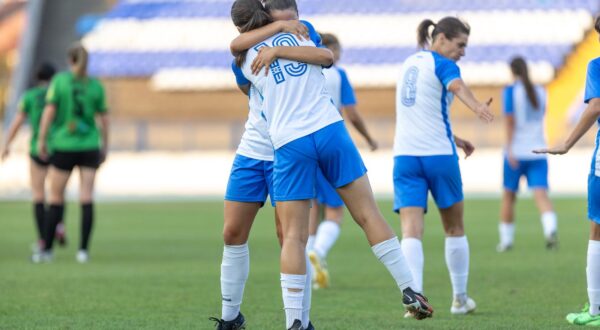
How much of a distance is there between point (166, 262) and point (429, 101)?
18.4 ft

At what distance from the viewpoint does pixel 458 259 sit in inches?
320

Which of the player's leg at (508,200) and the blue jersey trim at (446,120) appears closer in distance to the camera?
the blue jersey trim at (446,120)

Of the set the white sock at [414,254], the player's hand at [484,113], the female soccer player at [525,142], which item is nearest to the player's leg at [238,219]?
the player's hand at [484,113]

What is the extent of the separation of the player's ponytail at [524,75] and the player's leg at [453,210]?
553 centimetres

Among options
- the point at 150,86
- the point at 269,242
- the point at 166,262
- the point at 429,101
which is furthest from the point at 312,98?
the point at 150,86

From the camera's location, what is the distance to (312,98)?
634 cm

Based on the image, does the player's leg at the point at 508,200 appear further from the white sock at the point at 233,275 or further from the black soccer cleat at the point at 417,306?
the black soccer cleat at the point at 417,306

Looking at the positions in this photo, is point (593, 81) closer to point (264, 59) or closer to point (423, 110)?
point (423, 110)

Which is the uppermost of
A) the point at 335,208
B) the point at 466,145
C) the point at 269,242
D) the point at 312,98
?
the point at 312,98

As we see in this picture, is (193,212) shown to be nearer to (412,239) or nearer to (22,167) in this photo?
(22,167)

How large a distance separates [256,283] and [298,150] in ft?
14.3

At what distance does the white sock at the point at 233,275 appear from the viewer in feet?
22.7

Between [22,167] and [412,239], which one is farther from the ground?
[412,239]

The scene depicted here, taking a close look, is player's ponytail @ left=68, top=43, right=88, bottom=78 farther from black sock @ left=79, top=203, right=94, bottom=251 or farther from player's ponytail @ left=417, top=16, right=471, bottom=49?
player's ponytail @ left=417, top=16, right=471, bottom=49
